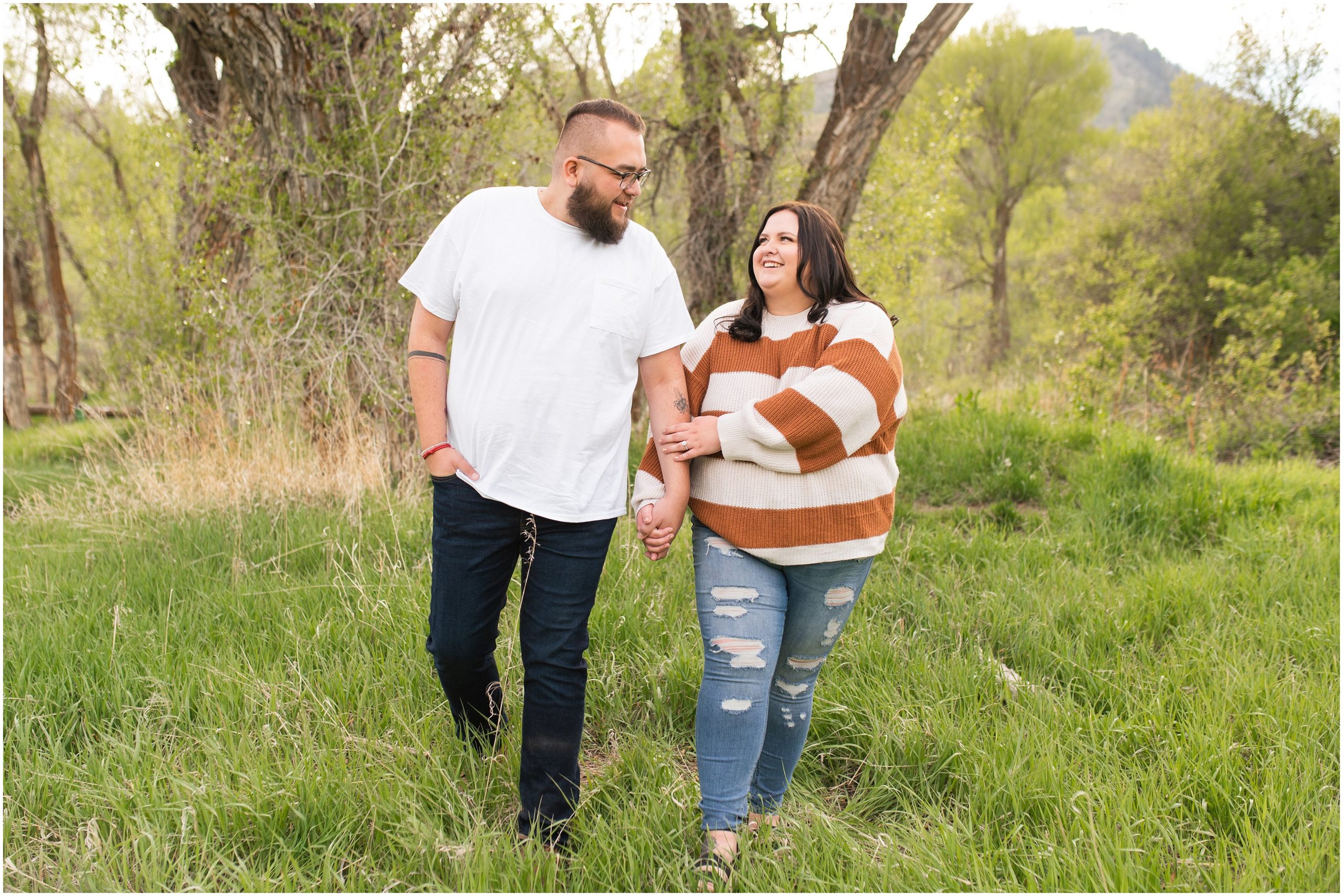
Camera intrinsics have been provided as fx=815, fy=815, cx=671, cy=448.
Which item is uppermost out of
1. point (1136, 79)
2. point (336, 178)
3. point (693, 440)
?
point (1136, 79)

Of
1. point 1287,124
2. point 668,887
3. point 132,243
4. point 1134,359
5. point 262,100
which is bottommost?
point 668,887

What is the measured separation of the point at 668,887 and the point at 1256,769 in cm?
189

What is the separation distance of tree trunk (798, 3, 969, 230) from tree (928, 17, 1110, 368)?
18888 mm

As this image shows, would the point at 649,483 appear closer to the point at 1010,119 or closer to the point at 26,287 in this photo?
the point at 26,287

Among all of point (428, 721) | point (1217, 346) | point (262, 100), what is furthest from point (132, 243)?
point (1217, 346)

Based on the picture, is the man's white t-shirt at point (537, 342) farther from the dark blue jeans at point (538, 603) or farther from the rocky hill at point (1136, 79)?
the rocky hill at point (1136, 79)

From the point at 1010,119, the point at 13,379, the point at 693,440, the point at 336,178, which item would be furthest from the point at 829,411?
the point at 1010,119

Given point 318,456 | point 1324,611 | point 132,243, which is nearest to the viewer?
point 1324,611

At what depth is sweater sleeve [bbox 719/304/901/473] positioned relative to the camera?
218cm

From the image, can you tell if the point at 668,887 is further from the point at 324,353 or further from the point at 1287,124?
the point at 1287,124

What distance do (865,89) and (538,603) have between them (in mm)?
6818

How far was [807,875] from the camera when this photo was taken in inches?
81.8

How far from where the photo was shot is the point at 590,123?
7.43 ft

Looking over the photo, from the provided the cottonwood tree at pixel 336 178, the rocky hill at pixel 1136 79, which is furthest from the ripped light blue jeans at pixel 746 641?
the rocky hill at pixel 1136 79
